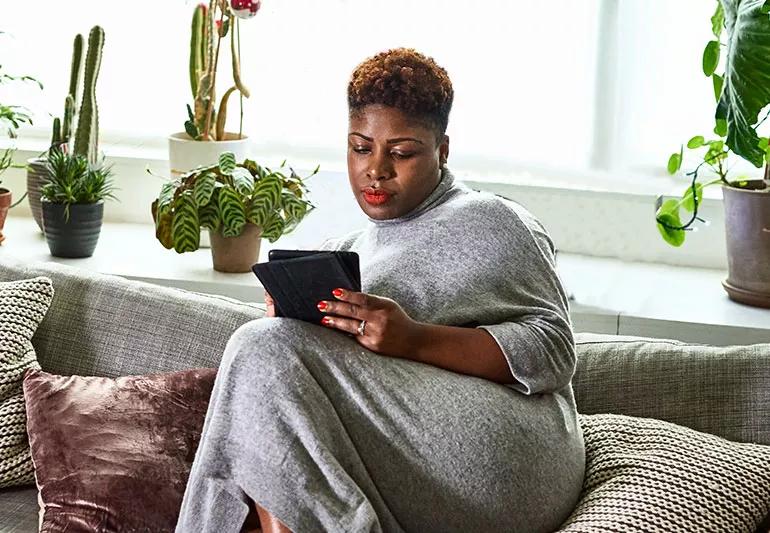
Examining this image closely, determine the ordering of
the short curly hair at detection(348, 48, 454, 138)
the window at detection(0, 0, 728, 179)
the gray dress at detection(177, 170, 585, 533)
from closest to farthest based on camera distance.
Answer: the gray dress at detection(177, 170, 585, 533) → the short curly hair at detection(348, 48, 454, 138) → the window at detection(0, 0, 728, 179)

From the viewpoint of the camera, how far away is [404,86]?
208 centimetres

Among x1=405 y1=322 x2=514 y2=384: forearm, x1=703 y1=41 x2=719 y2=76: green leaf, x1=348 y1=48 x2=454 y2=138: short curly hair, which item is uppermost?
x1=703 y1=41 x2=719 y2=76: green leaf

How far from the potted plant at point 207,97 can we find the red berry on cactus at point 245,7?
0.38 feet

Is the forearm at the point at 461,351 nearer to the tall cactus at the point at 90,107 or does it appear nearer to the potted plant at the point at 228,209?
the potted plant at the point at 228,209

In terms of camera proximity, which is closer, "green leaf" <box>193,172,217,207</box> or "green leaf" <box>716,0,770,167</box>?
"green leaf" <box>716,0,770,167</box>

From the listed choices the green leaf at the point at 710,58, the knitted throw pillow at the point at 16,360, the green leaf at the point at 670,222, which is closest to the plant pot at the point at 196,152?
the knitted throw pillow at the point at 16,360

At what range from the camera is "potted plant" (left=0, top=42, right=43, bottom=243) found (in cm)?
356

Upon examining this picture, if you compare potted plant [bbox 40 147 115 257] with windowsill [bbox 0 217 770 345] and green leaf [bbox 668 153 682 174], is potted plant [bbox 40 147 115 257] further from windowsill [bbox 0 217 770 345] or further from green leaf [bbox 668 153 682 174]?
green leaf [bbox 668 153 682 174]

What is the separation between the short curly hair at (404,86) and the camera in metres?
2.08

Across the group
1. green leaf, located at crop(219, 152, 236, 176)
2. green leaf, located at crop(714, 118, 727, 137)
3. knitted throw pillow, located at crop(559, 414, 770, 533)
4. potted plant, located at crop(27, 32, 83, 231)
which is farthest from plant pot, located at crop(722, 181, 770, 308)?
potted plant, located at crop(27, 32, 83, 231)

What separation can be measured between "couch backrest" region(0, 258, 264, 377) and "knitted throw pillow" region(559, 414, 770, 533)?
77 centimetres

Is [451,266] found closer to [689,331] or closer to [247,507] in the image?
[247,507]

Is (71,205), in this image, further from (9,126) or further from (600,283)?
(600,283)

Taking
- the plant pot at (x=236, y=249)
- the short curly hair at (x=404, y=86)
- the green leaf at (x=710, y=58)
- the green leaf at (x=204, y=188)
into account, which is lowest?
the plant pot at (x=236, y=249)
